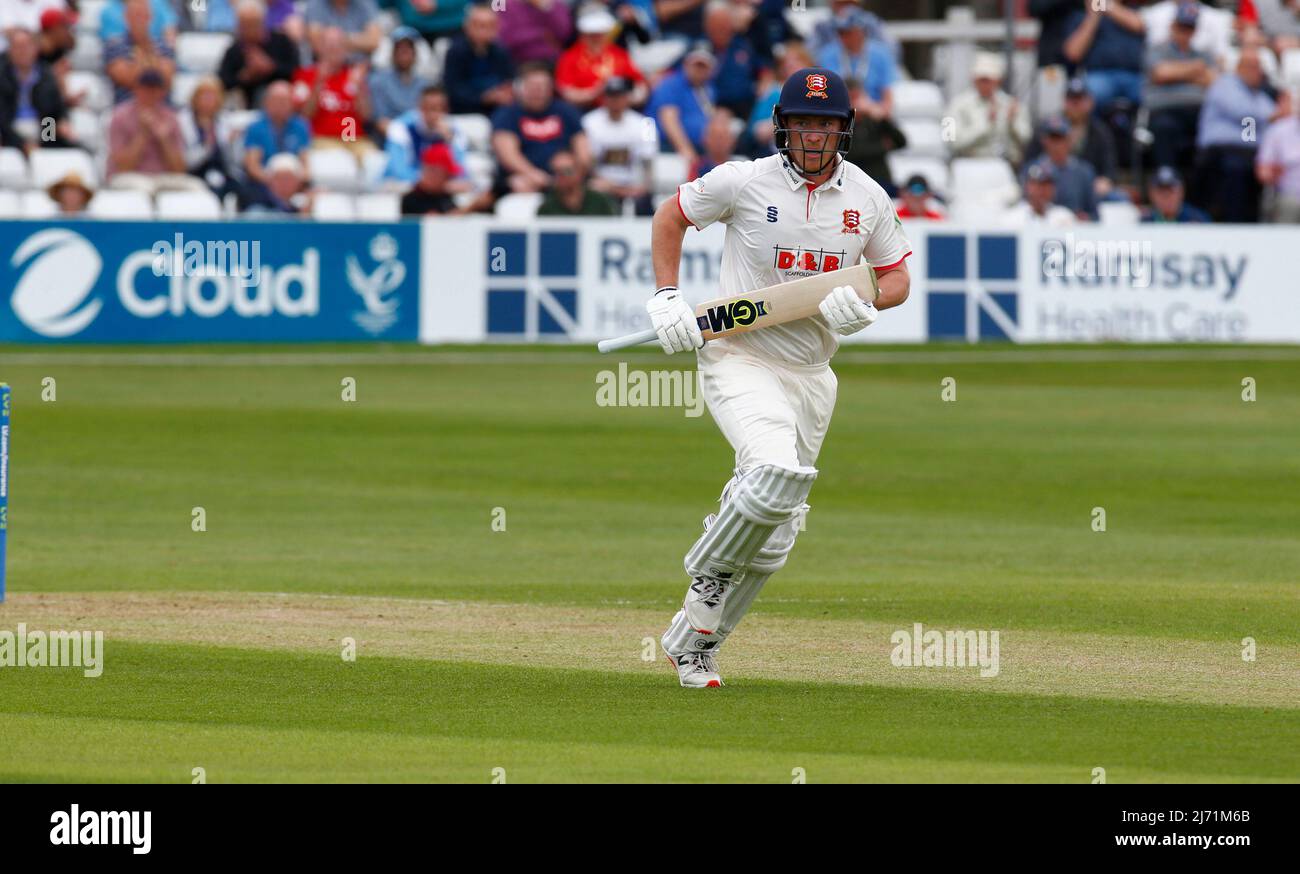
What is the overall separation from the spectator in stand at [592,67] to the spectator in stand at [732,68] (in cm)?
95

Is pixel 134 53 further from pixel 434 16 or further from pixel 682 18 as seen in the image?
pixel 682 18

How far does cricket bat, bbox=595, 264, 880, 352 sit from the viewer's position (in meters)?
8.40

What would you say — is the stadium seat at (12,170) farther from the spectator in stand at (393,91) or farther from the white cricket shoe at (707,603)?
the white cricket shoe at (707,603)

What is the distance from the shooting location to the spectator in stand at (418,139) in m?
24.7

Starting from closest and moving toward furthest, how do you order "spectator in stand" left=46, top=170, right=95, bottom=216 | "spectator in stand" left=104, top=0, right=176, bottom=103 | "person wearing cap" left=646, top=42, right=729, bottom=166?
"spectator in stand" left=46, top=170, right=95, bottom=216 → "spectator in stand" left=104, top=0, right=176, bottom=103 → "person wearing cap" left=646, top=42, right=729, bottom=166

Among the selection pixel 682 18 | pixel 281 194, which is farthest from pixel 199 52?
pixel 682 18

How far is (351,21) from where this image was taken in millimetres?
26203

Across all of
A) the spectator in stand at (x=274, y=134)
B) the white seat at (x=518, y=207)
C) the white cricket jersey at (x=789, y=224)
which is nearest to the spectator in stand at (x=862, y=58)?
the white seat at (x=518, y=207)

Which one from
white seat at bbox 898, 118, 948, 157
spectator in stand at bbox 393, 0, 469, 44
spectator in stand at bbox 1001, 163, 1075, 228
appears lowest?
spectator in stand at bbox 1001, 163, 1075, 228

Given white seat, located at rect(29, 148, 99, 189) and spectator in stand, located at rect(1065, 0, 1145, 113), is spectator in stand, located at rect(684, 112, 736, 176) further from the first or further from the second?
white seat, located at rect(29, 148, 99, 189)

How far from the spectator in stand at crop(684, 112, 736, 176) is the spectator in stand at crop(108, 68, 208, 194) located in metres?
5.33

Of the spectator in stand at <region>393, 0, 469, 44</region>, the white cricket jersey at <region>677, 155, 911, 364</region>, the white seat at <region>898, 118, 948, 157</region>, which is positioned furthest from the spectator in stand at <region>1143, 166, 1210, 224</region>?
the white cricket jersey at <region>677, 155, 911, 364</region>

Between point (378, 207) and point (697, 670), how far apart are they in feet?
52.8
